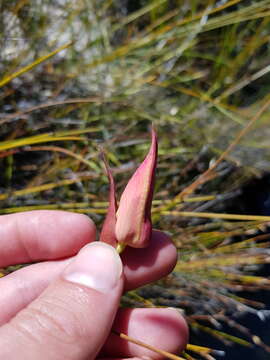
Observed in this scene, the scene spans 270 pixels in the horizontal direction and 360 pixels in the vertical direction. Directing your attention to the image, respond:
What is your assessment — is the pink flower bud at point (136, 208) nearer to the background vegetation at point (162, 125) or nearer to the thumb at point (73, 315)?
the thumb at point (73, 315)

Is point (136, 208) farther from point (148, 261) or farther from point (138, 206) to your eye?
point (148, 261)

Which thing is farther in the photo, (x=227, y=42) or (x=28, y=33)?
(x=227, y=42)

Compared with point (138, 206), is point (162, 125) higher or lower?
lower

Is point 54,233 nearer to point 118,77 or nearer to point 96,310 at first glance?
point 96,310

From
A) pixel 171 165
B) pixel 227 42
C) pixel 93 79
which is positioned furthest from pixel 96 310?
pixel 227 42

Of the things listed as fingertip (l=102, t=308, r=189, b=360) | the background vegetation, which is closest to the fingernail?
fingertip (l=102, t=308, r=189, b=360)

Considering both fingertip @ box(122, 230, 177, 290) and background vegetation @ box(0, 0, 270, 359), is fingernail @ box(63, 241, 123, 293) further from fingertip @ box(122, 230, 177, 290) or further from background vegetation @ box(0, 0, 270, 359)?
background vegetation @ box(0, 0, 270, 359)

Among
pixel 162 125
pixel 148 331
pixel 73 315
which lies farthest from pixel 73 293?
pixel 162 125
